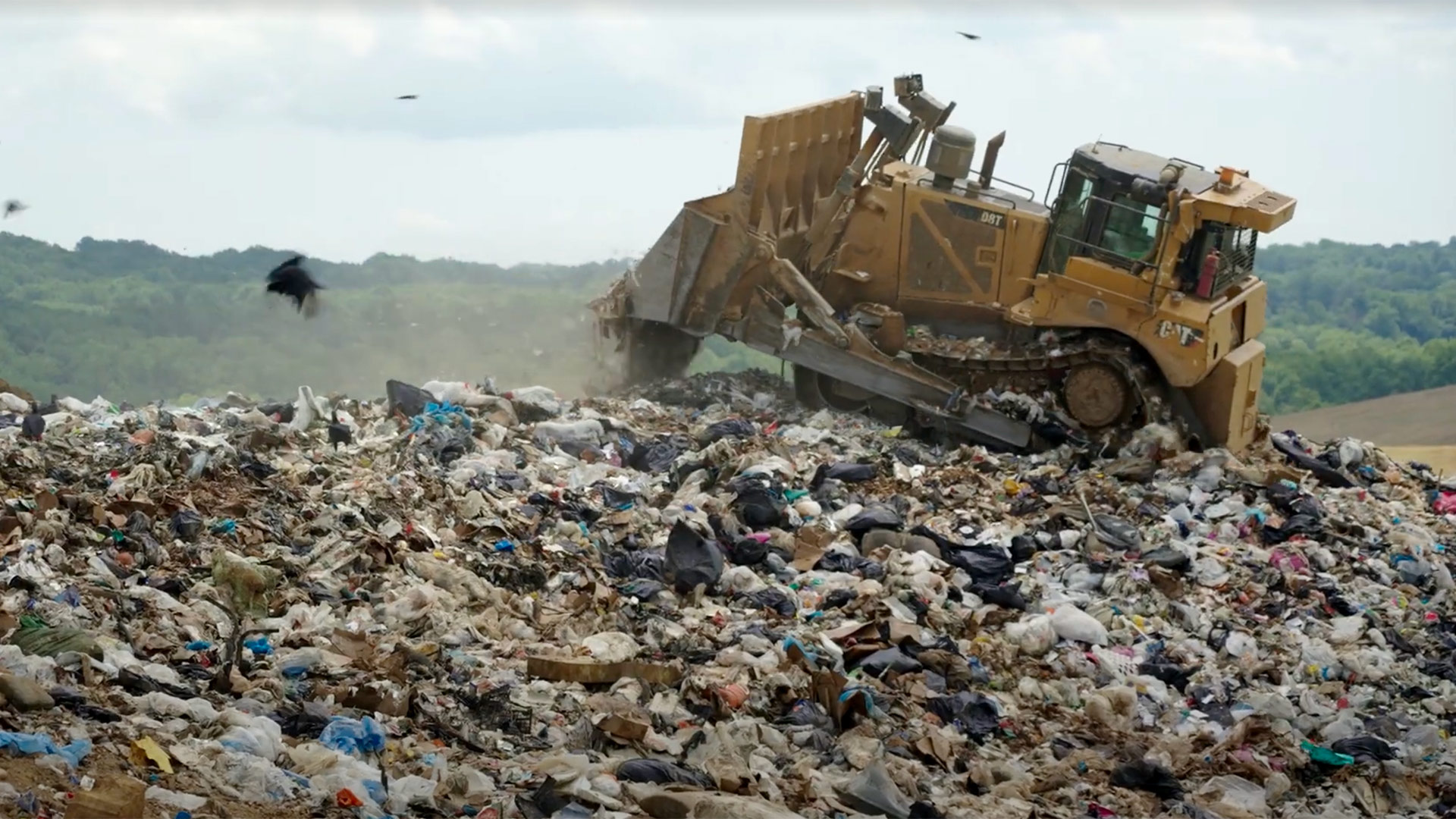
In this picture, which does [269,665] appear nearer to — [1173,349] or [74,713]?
[74,713]

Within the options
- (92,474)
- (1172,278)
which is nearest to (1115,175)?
(1172,278)

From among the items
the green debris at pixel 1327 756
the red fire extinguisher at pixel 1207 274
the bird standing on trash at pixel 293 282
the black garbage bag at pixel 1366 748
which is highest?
the red fire extinguisher at pixel 1207 274

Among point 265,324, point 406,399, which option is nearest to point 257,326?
point 265,324

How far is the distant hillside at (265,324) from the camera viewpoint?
47.5ft

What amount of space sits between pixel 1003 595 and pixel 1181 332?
3269 millimetres

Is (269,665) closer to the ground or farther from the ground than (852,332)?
closer to the ground

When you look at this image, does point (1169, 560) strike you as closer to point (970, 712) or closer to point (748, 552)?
point (748, 552)

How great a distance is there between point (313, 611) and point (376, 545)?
2.52 feet

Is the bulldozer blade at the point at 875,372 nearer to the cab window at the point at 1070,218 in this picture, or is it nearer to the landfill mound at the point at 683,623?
the landfill mound at the point at 683,623

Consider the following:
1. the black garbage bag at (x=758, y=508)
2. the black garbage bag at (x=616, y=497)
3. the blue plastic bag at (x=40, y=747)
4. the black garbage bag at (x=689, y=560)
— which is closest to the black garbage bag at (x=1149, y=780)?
the black garbage bag at (x=689, y=560)

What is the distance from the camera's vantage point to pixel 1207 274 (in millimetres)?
11266

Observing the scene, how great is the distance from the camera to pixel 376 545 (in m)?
7.81

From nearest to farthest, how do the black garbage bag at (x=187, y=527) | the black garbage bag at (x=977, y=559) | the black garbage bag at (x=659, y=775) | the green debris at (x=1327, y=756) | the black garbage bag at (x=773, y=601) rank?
the black garbage bag at (x=659, y=775) → the green debris at (x=1327, y=756) → the black garbage bag at (x=187, y=527) → the black garbage bag at (x=773, y=601) → the black garbage bag at (x=977, y=559)

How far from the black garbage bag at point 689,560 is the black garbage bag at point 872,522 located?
122 centimetres
